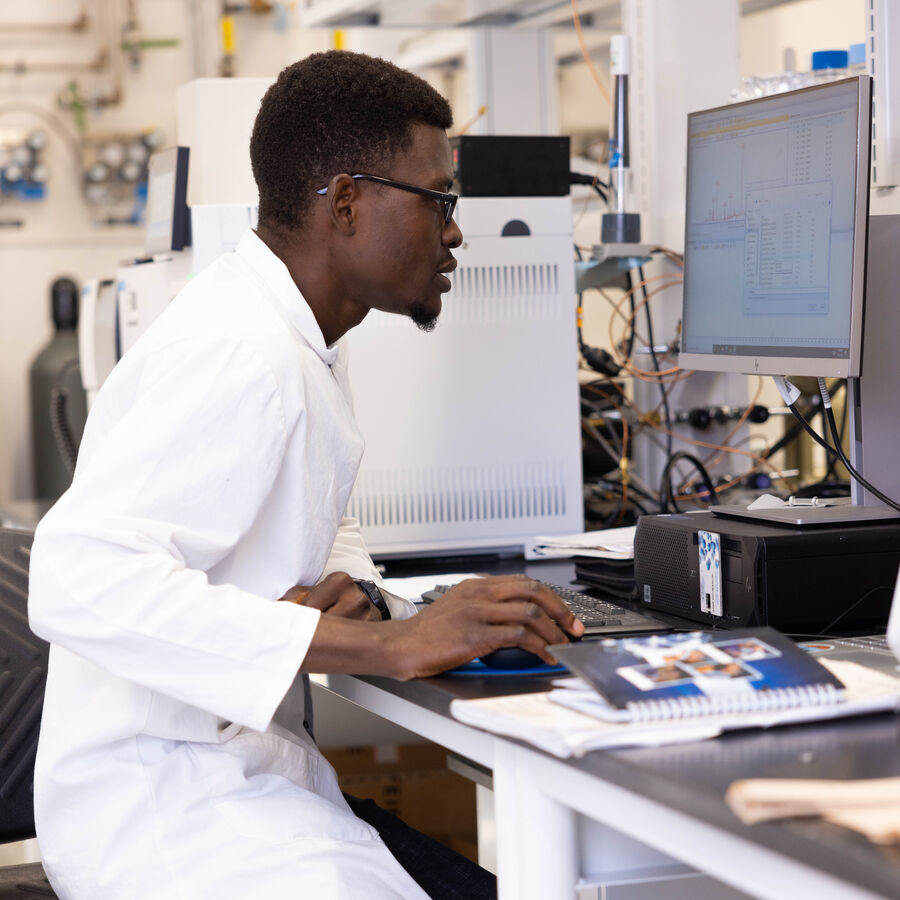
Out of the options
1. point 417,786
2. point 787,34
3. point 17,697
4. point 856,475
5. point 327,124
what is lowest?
point 417,786

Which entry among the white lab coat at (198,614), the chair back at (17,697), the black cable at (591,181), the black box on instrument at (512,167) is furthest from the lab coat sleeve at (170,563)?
the black cable at (591,181)

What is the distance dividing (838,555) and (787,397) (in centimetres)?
24

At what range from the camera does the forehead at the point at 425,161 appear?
48.0 inches

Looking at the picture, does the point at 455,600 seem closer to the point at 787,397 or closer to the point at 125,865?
the point at 125,865

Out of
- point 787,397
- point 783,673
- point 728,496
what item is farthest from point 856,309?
point 728,496

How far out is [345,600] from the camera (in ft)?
3.75

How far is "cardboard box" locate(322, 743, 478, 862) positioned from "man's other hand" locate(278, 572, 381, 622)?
712 millimetres

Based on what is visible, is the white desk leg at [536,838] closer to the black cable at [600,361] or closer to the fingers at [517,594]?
the fingers at [517,594]

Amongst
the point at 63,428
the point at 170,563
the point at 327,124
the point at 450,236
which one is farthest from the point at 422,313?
the point at 63,428

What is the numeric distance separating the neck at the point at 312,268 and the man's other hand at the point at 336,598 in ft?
0.83

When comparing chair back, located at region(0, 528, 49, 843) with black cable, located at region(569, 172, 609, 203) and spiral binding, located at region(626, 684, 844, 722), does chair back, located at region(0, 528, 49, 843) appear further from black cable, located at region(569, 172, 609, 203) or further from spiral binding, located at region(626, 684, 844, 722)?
black cable, located at region(569, 172, 609, 203)

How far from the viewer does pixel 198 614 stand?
0.98 meters

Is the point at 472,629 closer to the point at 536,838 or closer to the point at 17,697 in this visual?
the point at 536,838

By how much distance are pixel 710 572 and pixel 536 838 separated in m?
0.46
